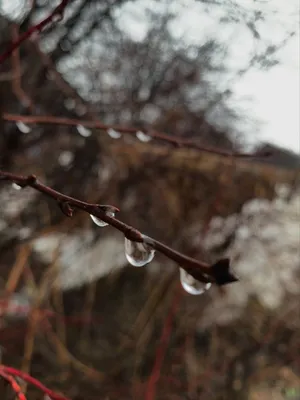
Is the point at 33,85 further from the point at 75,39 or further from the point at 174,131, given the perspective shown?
A: the point at 174,131

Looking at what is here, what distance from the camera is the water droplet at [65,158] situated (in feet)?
4.41

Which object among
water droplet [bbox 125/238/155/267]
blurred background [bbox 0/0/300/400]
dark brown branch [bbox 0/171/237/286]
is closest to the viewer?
dark brown branch [bbox 0/171/237/286]

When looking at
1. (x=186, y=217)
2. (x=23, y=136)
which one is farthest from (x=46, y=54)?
(x=186, y=217)

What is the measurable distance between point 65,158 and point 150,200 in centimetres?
32

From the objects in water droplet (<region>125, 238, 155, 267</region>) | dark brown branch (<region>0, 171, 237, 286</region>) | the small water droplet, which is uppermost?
dark brown branch (<region>0, 171, 237, 286</region>)

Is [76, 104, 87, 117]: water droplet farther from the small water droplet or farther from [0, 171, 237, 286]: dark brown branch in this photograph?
[0, 171, 237, 286]: dark brown branch

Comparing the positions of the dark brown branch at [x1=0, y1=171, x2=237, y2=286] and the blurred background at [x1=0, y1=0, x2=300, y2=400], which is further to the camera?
the blurred background at [x1=0, y1=0, x2=300, y2=400]

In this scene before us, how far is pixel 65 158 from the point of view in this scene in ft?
4.47

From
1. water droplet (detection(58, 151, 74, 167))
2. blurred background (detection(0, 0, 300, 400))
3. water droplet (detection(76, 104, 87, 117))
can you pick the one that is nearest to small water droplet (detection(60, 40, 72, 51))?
blurred background (detection(0, 0, 300, 400))

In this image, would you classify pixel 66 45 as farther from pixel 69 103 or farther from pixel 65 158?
pixel 65 158

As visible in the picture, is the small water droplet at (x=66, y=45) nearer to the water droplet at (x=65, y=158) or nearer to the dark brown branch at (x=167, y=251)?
the water droplet at (x=65, y=158)

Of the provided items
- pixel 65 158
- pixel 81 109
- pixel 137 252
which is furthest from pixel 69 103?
pixel 137 252

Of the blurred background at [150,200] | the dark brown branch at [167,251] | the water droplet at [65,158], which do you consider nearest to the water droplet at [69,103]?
the blurred background at [150,200]

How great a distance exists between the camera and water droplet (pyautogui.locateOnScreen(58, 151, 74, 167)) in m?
1.34
